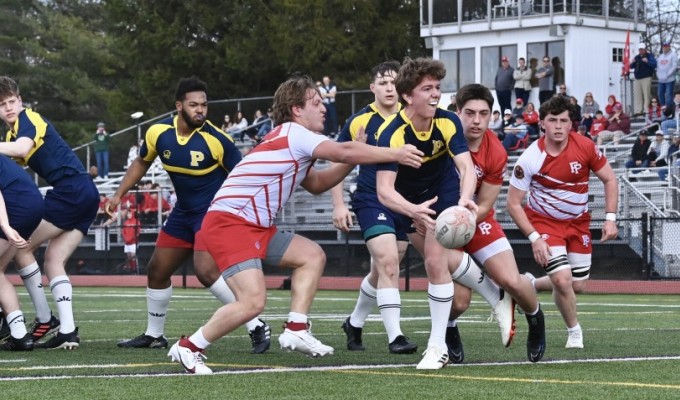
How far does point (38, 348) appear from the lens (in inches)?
418

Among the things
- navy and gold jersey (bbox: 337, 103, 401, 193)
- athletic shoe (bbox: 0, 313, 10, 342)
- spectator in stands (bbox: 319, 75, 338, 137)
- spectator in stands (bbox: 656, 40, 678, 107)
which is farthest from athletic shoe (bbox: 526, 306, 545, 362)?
spectator in stands (bbox: 319, 75, 338, 137)

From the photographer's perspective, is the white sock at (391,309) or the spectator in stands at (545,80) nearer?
the white sock at (391,309)

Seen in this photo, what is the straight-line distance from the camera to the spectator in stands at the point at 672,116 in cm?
2748

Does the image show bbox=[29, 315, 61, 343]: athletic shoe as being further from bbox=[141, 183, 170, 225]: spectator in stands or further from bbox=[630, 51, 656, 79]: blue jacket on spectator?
bbox=[630, 51, 656, 79]: blue jacket on spectator

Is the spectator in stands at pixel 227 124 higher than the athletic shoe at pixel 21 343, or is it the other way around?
the spectator in stands at pixel 227 124

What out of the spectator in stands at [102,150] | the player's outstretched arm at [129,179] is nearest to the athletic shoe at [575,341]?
the player's outstretched arm at [129,179]

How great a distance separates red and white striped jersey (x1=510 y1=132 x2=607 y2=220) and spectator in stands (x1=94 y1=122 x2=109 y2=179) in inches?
999

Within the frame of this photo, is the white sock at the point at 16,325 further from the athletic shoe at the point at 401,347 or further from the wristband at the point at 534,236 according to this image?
the wristband at the point at 534,236

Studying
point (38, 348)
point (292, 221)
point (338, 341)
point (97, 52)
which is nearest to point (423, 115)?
point (338, 341)

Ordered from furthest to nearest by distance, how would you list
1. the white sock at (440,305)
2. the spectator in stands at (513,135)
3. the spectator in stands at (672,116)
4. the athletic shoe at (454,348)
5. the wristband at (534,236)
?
1. the spectator in stands at (513,135)
2. the spectator in stands at (672,116)
3. the wristband at (534,236)
4. the athletic shoe at (454,348)
5. the white sock at (440,305)

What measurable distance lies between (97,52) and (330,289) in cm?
4123

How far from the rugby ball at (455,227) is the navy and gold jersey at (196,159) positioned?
2.65 m

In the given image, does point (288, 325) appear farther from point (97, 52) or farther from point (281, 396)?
point (97, 52)

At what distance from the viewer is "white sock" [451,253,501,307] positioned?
9.60 meters
